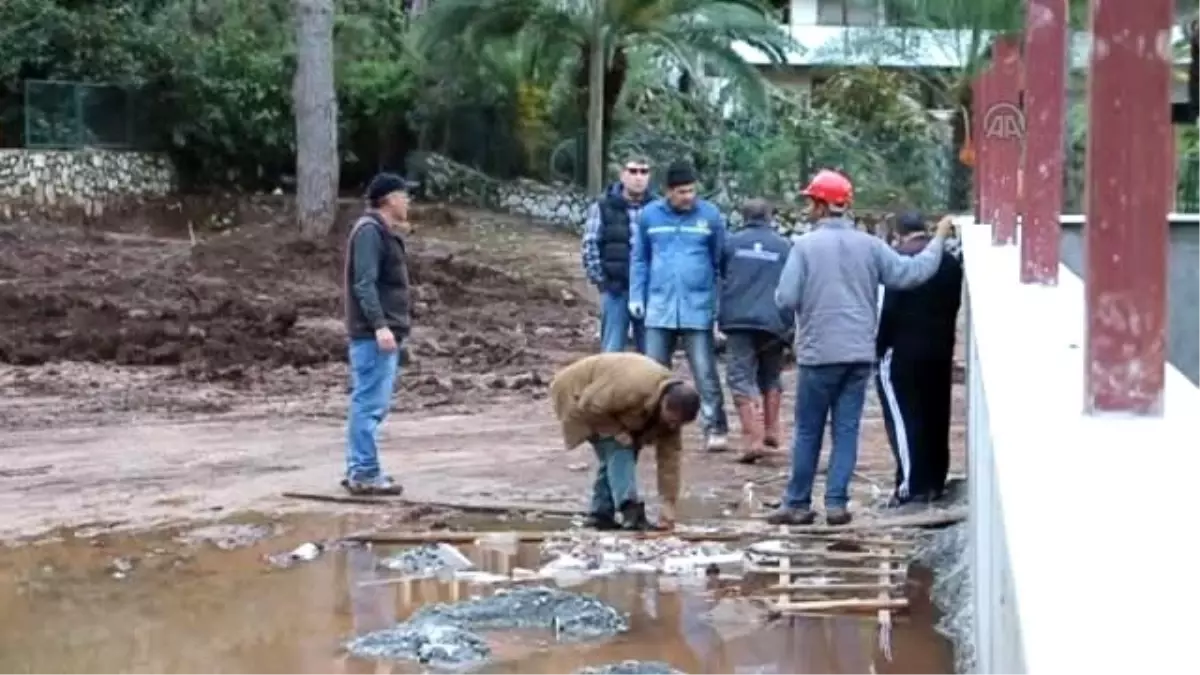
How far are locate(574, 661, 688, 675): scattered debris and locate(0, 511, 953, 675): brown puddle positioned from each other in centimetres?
13

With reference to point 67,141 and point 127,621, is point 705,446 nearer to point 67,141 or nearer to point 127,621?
point 127,621

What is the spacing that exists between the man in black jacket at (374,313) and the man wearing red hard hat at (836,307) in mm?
2310

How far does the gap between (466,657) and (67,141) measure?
1034 inches

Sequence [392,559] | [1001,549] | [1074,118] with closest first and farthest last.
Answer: [1001,549], [392,559], [1074,118]

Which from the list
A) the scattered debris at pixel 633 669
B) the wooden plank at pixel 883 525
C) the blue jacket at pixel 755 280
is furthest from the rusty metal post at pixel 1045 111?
the blue jacket at pixel 755 280

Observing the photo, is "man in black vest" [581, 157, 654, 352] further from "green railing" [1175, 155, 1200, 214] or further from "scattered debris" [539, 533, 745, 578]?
"green railing" [1175, 155, 1200, 214]

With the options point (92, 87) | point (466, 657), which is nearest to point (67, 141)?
point (92, 87)

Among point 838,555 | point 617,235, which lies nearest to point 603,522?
point 838,555

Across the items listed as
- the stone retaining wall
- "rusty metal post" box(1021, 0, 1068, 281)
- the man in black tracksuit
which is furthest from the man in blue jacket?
the stone retaining wall

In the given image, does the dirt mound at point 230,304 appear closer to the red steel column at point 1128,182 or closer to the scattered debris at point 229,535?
the scattered debris at point 229,535

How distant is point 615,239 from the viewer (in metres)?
12.3

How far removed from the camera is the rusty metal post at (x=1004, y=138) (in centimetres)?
927

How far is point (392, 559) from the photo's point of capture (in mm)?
9094

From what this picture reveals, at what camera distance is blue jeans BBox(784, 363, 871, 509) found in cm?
923
